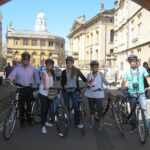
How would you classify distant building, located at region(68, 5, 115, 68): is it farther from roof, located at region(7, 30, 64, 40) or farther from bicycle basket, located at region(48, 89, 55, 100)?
bicycle basket, located at region(48, 89, 55, 100)

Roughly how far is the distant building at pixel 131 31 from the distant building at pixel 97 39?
1594 centimetres

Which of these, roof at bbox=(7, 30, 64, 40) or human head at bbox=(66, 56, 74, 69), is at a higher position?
roof at bbox=(7, 30, 64, 40)

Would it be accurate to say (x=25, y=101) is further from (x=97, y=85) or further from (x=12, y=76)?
(x=97, y=85)

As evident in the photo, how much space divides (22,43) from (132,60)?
409 feet

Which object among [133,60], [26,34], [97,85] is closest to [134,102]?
[133,60]

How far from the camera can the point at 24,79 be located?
35.1 feet

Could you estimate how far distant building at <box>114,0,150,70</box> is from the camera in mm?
36812

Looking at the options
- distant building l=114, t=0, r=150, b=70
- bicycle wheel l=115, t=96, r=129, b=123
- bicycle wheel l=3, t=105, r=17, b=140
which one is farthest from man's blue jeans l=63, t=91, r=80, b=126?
distant building l=114, t=0, r=150, b=70

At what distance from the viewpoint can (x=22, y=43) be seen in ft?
436

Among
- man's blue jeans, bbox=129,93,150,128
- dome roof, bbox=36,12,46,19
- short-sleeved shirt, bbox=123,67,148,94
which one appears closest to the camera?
man's blue jeans, bbox=129,93,150,128

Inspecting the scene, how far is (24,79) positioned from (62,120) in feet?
5.10

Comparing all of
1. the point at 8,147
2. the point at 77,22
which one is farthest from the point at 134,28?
the point at 77,22

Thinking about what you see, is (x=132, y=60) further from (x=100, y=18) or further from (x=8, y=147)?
(x=100, y=18)

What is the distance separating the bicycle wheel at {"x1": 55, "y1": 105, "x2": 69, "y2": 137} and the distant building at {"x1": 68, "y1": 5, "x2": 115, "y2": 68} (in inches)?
2383
